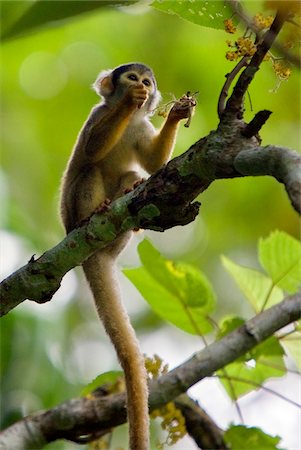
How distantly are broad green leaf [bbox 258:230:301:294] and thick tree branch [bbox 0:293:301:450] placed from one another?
300 mm

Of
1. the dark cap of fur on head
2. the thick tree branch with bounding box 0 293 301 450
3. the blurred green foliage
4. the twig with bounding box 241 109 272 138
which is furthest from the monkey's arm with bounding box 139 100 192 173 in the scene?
the blurred green foliage

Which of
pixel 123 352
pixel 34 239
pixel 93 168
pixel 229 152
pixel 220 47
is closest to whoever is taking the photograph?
pixel 229 152

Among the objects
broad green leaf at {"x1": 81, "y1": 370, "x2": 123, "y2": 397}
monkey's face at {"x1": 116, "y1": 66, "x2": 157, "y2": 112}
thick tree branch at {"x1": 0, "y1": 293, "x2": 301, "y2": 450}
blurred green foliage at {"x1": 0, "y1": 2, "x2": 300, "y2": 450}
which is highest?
blurred green foliage at {"x1": 0, "y1": 2, "x2": 300, "y2": 450}

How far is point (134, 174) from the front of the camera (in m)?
4.31

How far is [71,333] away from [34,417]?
4.80 m

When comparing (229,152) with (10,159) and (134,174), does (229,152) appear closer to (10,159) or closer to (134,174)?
(134,174)

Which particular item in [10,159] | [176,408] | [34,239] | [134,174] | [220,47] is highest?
[10,159]

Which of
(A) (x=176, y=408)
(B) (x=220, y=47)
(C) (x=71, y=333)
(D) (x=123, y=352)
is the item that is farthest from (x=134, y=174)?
(C) (x=71, y=333)

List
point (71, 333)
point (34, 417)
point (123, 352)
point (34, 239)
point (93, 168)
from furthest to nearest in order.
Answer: point (71, 333), point (34, 239), point (93, 168), point (123, 352), point (34, 417)

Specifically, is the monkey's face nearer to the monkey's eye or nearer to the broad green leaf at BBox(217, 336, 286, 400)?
the monkey's eye

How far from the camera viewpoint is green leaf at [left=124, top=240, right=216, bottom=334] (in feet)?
11.0

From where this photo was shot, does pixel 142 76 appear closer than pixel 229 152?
No

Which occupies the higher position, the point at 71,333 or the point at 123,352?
the point at 71,333

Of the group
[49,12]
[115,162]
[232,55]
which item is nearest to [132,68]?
[115,162]
